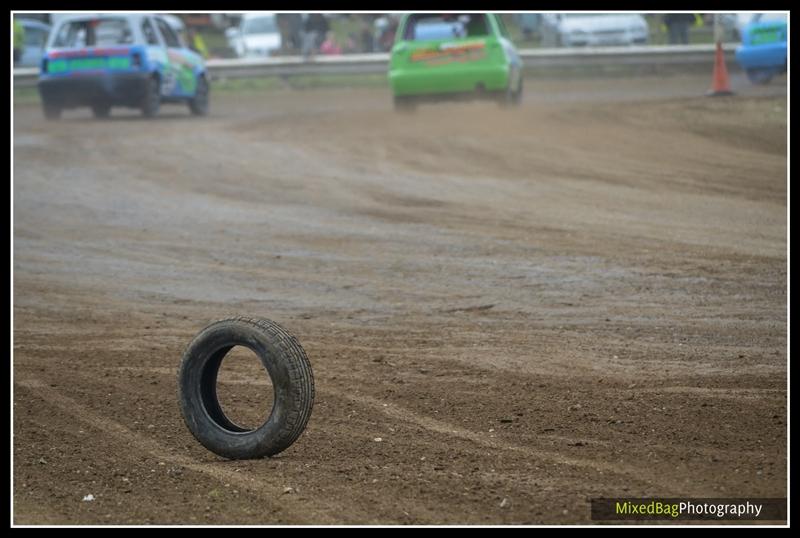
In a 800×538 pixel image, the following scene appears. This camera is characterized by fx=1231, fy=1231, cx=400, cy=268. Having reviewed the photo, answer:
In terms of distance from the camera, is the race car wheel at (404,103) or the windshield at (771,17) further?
the race car wheel at (404,103)

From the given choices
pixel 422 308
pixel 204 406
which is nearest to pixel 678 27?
pixel 422 308

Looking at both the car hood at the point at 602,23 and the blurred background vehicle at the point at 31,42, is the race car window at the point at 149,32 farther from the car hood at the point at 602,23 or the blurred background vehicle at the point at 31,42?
the blurred background vehicle at the point at 31,42

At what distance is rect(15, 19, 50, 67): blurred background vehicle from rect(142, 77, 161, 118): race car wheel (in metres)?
9.80

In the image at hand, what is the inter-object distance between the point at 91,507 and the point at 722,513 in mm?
2470

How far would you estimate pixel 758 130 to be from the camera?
51.6ft

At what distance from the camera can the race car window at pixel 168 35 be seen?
2004 cm

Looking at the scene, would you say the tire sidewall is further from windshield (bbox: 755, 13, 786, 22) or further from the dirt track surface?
windshield (bbox: 755, 13, 786, 22)

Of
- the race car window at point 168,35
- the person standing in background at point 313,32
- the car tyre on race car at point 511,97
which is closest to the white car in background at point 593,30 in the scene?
A: the person standing in background at point 313,32

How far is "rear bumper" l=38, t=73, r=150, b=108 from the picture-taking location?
739 inches

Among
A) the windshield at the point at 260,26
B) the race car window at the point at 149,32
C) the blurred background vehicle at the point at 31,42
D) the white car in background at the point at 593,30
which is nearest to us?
the race car window at the point at 149,32

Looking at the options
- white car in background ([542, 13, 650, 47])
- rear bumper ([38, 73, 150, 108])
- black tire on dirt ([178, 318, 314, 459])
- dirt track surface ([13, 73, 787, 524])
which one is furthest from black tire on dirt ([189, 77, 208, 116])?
black tire on dirt ([178, 318, 314, 459])

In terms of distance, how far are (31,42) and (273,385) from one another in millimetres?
26975

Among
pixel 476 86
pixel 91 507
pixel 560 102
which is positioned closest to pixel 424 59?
pixel 476 86

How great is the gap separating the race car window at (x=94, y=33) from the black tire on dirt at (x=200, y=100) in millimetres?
2053
